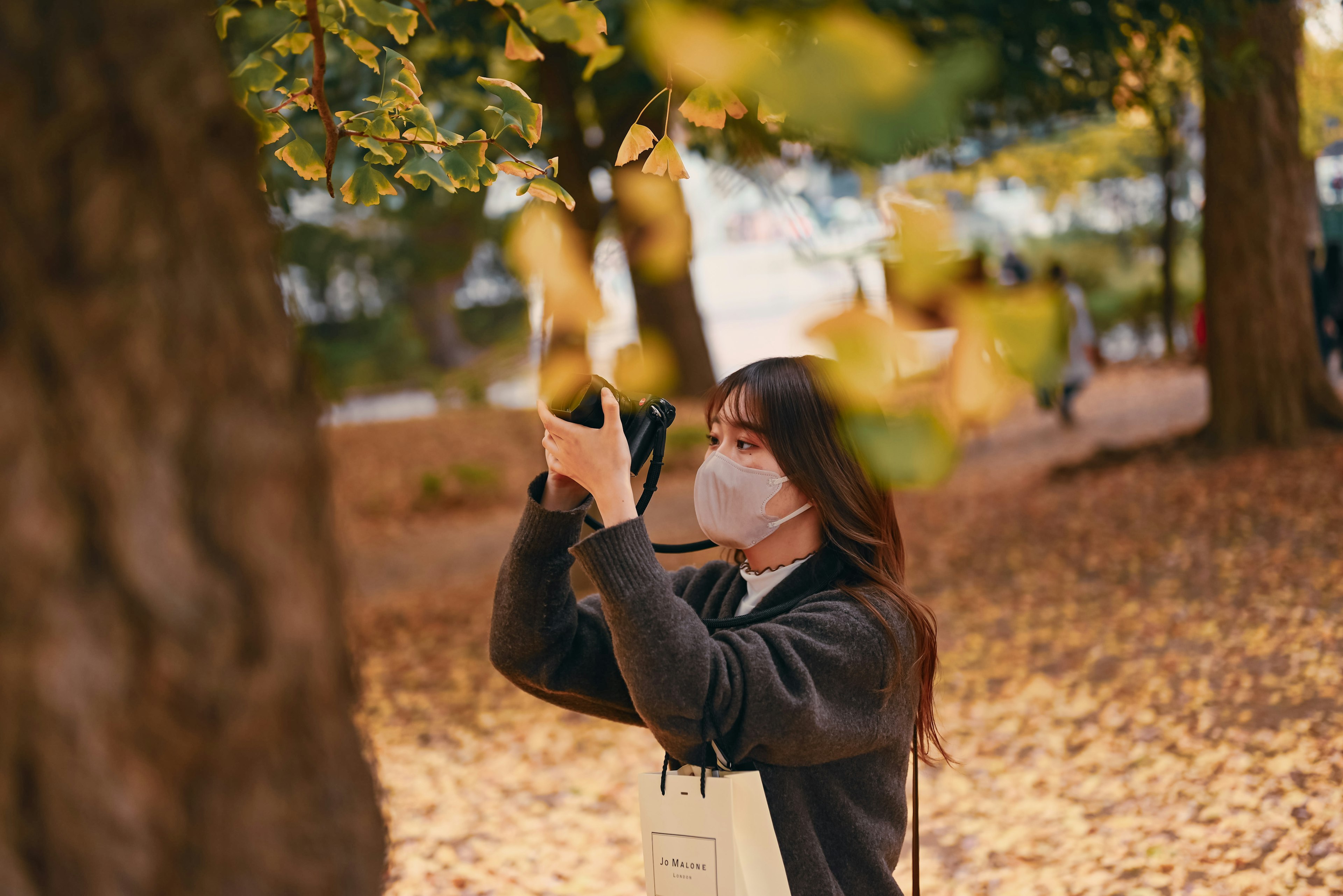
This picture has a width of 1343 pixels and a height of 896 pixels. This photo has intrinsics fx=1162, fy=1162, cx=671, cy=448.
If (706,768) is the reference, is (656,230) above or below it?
above

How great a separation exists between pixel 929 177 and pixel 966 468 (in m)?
11.3

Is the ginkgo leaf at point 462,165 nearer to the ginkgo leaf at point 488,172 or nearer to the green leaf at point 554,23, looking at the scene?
the ginkgo leaf at point 488,172

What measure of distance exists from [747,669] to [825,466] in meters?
0.44

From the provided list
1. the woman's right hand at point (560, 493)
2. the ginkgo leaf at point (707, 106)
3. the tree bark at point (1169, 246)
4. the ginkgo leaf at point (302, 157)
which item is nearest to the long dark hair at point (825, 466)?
the woman's right hand at point (560, 493)

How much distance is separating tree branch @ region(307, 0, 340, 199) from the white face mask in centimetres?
83

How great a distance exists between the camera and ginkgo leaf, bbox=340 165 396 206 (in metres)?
2.08

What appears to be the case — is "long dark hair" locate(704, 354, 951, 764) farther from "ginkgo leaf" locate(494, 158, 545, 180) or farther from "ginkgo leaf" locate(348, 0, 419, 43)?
"ginkgo leaf" locate(348, 0, 419, 43)

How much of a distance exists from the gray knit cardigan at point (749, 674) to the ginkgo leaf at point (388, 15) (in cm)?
79

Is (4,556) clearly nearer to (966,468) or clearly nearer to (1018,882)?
(1018,882)

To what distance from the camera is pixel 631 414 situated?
1.86 metres

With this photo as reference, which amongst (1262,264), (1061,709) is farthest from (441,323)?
(1061,709)

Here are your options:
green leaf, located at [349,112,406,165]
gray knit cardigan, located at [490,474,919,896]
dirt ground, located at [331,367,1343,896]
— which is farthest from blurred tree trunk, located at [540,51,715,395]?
dirt ground, located at [331,367,1343,896]

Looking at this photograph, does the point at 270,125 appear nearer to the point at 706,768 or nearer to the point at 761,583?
the point at 761,583

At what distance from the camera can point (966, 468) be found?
11859mm
